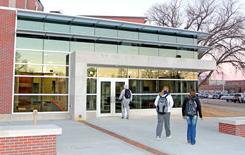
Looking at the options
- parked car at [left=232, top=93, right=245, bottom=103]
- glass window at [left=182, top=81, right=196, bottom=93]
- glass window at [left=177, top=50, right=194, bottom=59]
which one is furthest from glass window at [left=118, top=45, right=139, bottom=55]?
parked car at [left=232, top=93, right=245, bottom=103]

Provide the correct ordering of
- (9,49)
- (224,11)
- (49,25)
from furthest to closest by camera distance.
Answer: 1. (224,11)
2. (49,25)
3. (9,49)

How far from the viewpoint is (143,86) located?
64.4 ft

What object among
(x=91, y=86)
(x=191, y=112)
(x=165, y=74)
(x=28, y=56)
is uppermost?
(x=28, y=56)

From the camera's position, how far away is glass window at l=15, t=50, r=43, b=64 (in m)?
16.5

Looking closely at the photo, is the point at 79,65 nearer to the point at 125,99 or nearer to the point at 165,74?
the point at 125,99

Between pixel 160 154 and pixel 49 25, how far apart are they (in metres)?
12.3

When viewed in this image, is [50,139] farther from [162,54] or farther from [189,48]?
[189,48]

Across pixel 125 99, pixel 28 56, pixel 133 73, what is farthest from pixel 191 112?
pixel 28 56

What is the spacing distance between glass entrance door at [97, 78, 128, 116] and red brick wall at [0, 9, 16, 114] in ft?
16.8

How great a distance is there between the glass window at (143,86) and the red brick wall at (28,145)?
1189 centimetres

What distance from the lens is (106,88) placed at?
59.8ft

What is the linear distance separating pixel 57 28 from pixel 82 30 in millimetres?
1641

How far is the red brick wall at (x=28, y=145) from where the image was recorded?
282 inches

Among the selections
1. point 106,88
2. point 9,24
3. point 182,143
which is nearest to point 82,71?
point 106,88
